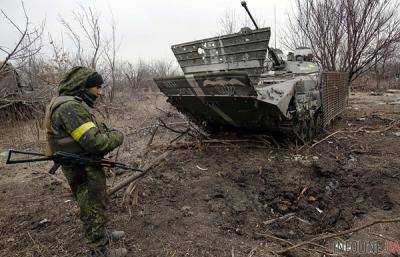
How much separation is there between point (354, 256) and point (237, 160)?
2.68m

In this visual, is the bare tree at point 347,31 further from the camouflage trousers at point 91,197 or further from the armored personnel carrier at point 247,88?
the camouflage trousers at point 91,197

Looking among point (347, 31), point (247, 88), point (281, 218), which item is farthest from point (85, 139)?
point (347, 31)

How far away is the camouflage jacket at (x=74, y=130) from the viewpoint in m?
3.02

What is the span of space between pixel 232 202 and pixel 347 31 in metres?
8.66

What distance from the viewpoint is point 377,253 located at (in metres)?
3.42

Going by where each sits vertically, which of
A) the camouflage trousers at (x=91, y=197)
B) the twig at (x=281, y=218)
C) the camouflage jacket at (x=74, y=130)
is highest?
the camouflage jacket at (x=74, y=130)

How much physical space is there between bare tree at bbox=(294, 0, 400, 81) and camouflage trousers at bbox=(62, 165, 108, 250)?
32.7 ft

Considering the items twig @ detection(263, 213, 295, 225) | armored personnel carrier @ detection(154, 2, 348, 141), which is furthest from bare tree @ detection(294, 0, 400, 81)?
twig @ detection(263, 213, 295, 225)

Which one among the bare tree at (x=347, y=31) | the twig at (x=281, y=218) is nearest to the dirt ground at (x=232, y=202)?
the twig at (x=281, y=218)

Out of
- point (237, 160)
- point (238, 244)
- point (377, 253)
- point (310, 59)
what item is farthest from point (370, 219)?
point (310, 59)

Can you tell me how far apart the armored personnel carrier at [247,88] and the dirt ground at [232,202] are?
0.46 meters

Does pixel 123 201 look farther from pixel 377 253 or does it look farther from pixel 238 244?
pixel 377 253

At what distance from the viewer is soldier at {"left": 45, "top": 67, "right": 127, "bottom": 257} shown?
3.04m

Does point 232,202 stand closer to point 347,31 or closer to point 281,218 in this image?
point 281,218
